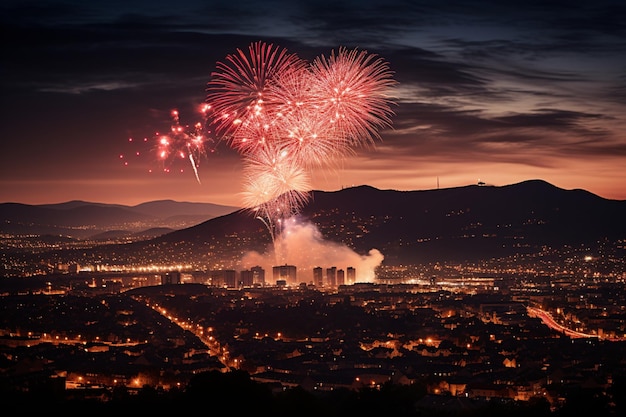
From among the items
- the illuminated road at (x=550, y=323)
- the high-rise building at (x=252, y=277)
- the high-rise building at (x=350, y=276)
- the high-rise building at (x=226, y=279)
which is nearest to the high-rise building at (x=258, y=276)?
the high-rise building at (x=252, y=277)

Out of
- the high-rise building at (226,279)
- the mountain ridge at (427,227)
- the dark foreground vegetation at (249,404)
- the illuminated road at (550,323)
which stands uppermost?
the mountain ridge at (427,227)

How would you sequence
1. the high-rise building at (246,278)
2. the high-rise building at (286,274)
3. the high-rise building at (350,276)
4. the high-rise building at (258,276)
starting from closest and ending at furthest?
the high-rise building at (246,278)
the high-rise building at (350,276)
the high-rise building at (286,274)
the high-rise building at (258,276)

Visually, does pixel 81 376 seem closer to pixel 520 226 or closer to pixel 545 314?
pixel 545 314

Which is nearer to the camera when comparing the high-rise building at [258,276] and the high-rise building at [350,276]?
the high-rise building at [350,276]

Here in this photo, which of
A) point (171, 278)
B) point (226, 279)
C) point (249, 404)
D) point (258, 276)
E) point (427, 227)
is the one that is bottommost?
point (249, 404)

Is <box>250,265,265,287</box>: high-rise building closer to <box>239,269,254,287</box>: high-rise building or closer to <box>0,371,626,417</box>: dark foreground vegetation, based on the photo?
<box>239,269,254,287</box>: high-rise building

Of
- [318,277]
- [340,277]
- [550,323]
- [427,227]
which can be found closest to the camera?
[550,323]

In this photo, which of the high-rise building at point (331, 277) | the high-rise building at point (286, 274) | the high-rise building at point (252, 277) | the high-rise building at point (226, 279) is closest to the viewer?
the high-rise building at point (331, 277)

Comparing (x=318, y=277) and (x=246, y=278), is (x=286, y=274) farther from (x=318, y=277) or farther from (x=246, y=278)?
(x=318, y=277)

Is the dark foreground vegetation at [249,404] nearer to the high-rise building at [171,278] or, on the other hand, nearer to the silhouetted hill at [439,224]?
the high-rise building at [171,278]

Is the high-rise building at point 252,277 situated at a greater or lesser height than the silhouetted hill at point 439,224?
lesser

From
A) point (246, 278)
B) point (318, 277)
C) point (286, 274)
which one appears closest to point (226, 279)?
point (246, 278)
